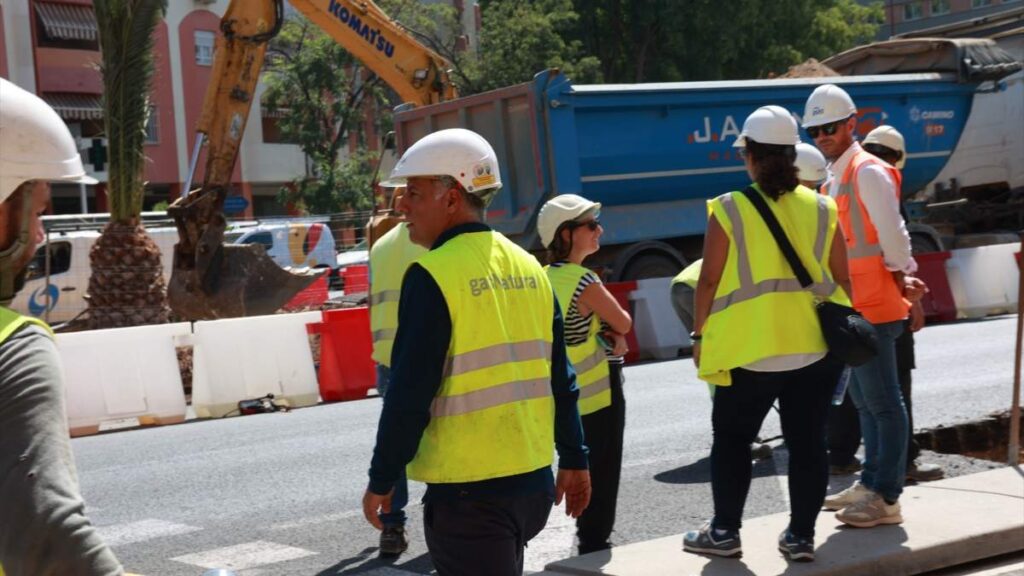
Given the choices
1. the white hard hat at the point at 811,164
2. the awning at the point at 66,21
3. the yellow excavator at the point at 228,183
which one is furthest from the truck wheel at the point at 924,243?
the awning at the point at 66,21

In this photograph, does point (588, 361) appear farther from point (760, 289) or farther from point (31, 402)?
point (31, 402)

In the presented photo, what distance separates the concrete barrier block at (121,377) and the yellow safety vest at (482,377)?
28.3 ft

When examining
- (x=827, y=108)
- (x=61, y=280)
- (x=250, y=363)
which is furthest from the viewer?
(x=61, y=280)

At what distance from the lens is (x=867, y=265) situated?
6.20 metres

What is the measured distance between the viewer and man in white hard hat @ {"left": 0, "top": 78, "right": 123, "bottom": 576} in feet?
6.31

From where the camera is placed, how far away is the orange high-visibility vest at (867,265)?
616 cm

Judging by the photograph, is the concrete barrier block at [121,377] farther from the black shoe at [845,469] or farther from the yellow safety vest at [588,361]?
the yellow safety vest at [588,361]

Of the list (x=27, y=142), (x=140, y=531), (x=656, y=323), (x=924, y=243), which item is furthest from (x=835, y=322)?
(x=924, y=243)

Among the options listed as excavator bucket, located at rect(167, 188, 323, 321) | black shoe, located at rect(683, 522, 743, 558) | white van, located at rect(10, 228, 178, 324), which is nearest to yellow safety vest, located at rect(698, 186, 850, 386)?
black shoe, located at rect(683, 522, 743, 558)

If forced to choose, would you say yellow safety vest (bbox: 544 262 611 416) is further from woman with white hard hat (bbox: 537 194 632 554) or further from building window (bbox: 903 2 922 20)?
building window (bbox: 903 2 922 20)

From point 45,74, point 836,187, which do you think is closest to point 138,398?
point 836,187

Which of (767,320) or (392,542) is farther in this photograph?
(392,542)

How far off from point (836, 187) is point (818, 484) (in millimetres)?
1646

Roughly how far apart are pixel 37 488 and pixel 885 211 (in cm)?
487
